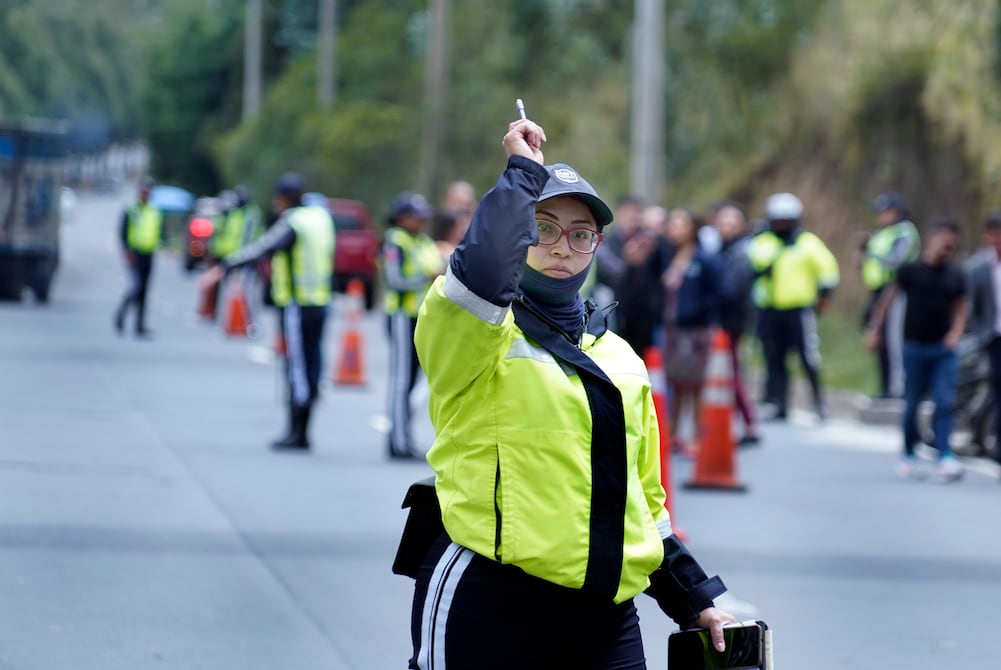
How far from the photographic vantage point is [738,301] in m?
15.8

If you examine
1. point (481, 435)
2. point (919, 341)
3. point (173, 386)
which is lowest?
point (173, 386)

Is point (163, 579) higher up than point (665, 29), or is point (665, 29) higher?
point (665, 29)

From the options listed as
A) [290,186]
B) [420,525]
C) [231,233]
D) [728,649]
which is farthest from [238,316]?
[728,649]

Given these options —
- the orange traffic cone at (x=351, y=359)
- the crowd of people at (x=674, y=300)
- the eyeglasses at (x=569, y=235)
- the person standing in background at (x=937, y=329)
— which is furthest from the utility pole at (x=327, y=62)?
the eyeglasses at (x=569, y=235)

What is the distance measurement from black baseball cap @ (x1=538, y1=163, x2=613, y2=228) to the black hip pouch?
673 mm

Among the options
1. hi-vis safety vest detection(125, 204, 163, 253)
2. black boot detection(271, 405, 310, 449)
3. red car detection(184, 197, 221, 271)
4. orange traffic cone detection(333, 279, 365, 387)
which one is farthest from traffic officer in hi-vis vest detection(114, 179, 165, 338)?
red car detection(184, 197, 221, 271)

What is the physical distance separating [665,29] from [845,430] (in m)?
19.6

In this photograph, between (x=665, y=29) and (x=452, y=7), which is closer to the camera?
(x=665, y=29)

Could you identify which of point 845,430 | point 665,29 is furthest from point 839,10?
point 845,430

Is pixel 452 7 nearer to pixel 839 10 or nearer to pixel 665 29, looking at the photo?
pixel 665 29

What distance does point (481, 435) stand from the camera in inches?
153

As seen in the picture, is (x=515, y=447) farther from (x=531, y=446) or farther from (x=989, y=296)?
(x=989, y=296)

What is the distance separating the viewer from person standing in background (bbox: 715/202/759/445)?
48.9 feet

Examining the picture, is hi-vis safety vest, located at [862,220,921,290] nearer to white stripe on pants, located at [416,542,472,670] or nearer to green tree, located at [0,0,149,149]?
white stripe on pants, located at [416,542,472,670]
